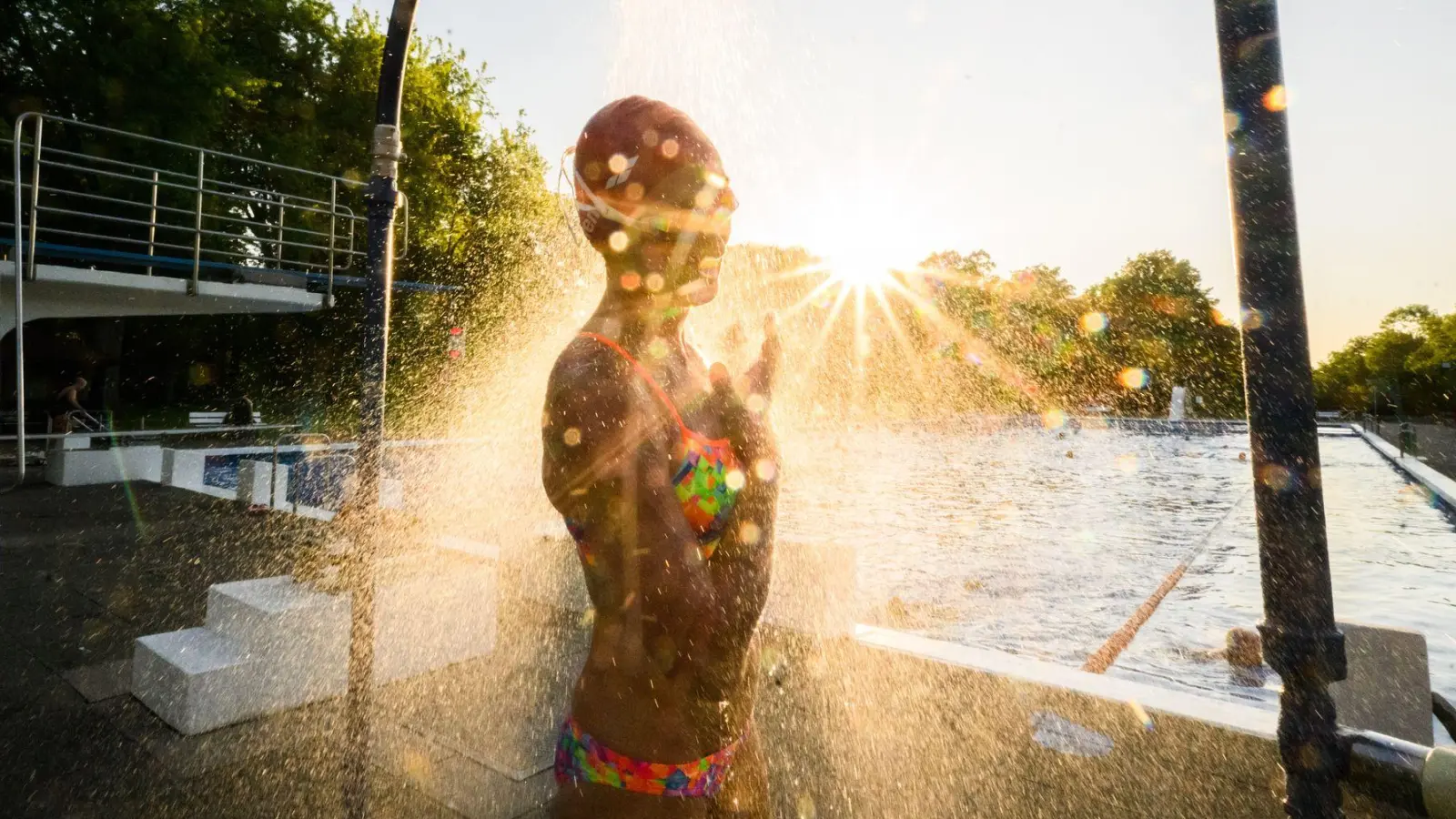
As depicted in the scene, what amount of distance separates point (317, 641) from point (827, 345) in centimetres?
5479

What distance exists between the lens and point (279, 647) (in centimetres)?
499

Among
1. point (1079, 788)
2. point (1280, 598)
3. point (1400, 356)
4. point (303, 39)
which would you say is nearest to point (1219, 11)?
point (1280, 598)

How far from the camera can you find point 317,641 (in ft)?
16.9

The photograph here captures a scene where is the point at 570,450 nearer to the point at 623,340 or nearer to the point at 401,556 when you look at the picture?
the point at 623,340

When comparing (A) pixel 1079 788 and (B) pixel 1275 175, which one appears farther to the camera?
(A) pixel 1079 788

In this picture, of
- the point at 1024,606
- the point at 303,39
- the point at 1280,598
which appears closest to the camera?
the point at 1280,598

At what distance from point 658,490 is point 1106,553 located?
16001 millimetres

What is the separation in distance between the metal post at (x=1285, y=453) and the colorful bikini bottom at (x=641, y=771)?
115 centimetres

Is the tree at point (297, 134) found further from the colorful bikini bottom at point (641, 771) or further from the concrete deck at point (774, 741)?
the colorful bikini bottom at point (641, 771)

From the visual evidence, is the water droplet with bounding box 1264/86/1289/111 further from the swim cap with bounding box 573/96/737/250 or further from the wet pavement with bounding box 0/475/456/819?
the wet pavement with bounding box 0/475/456/819

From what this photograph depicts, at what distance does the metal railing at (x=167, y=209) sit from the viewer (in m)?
12.9

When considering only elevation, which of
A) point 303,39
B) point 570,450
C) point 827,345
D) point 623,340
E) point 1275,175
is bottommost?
point 570,450

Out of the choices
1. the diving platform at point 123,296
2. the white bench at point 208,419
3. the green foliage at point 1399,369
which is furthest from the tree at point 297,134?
the green foliage at point 1399,369

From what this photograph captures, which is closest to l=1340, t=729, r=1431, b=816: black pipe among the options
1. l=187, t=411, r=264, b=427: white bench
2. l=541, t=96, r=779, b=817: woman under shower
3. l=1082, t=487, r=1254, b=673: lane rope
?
l=541, t=96, r=779, b=817: woman under shower
